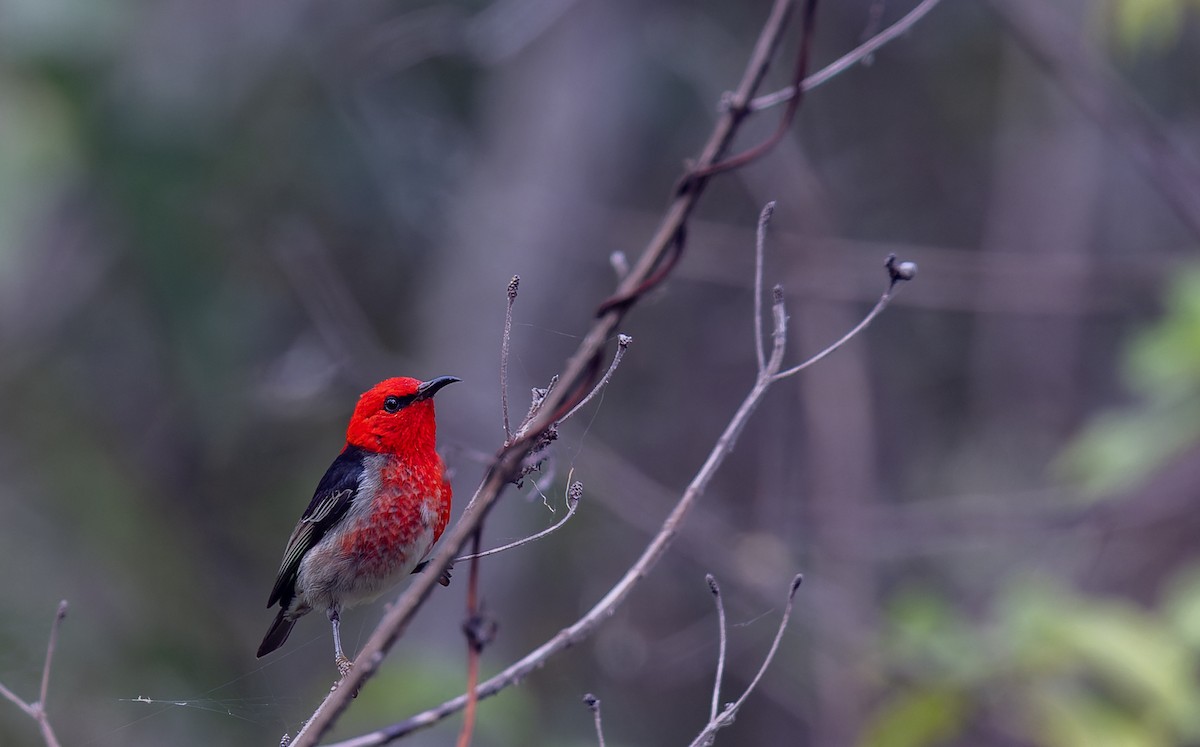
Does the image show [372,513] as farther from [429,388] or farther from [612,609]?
[612,609]

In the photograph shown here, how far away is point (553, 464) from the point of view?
1.63m

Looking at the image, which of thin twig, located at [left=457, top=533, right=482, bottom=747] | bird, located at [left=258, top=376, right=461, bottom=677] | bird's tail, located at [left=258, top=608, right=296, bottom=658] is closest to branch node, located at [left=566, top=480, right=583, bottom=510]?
thin twig, located at [left=457, top=533, right=482, bottom=747]

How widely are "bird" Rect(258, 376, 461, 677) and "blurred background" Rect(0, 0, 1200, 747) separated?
129cm

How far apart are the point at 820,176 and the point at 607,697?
3.68 meters

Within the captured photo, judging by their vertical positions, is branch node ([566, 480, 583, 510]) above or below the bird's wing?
below

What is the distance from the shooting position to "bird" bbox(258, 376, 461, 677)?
222 centimetres

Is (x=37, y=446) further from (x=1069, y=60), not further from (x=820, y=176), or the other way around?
(x=1069, y=60)

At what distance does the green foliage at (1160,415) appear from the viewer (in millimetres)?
3457

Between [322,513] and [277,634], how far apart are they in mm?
324

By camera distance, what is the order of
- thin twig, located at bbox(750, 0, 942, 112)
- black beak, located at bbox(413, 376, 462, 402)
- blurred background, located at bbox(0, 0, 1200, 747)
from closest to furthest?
1. thin twig, located at bbox(750, 0, 942, 112)
2. black beak, located at bbox(413, 376, 462, 402)
3. blurred background, located at bbox(0, 0, 1200, 747)

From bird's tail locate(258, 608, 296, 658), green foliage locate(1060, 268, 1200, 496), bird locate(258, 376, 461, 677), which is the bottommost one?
green foliage locate(1060, 268, 1200, 496)

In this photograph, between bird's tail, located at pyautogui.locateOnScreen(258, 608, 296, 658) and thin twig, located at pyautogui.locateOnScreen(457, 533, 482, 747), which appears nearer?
thin twig, located at pyautogui.locateOnScreen(457, 533, 482, 747)

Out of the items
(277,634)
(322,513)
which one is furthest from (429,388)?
(277,634)

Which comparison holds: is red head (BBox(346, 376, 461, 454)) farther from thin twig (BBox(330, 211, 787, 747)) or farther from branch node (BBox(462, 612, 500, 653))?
branch node (BBox(462, 612, 500, 653))
